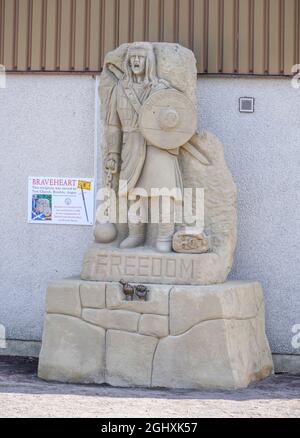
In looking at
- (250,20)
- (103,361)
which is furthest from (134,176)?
(250,20)

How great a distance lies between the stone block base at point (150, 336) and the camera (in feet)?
19.7

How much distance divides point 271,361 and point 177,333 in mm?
1225

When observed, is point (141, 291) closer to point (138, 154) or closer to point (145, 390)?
point (145, 390)

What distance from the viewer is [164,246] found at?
21.1ft

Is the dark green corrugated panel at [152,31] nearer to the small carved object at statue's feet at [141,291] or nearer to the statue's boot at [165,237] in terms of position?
the statue's boot at [165,237]

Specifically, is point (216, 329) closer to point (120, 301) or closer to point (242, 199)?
point (120, 301)

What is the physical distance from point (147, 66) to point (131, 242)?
1.48m

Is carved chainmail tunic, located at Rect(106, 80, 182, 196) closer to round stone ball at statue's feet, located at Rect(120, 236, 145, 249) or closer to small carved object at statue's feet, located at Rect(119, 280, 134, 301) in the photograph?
round stone ball at statue's feet, located at Rect(120, 236, 145, 249)

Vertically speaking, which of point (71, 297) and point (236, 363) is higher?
point (71, 297)

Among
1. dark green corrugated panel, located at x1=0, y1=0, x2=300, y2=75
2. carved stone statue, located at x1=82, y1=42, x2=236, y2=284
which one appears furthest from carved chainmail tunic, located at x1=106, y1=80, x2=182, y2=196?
dark green corrugated panel, located at x1=0, y1=0, x2=300, y2=75

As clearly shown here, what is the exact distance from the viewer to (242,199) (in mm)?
7301

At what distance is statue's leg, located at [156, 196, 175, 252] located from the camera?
6434mm

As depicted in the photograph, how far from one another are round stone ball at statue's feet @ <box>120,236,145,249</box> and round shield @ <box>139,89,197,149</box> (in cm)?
80

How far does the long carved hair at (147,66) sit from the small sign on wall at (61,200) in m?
1.27
